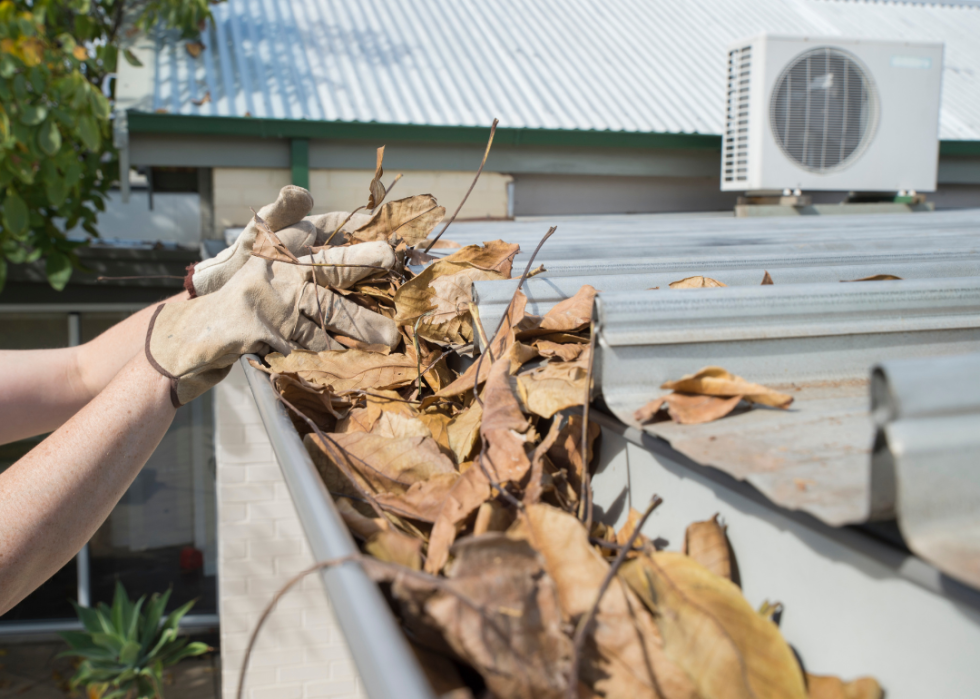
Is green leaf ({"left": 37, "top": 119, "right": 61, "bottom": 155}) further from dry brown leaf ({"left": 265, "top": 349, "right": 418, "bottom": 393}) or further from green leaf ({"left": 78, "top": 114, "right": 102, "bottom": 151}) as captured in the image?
dry brown leaf ({"left": 265, "top": 349, "right": 418, "bottom": 393})

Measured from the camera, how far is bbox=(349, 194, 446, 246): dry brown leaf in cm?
163

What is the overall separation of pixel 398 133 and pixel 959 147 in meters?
4.67

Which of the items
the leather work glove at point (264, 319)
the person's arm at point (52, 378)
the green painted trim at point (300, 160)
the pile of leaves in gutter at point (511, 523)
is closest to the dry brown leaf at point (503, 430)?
the pile of leaves in gutter at point (511, 523)

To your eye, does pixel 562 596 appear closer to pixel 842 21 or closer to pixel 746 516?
pixel 746 516

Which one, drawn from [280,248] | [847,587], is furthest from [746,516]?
[280,248]

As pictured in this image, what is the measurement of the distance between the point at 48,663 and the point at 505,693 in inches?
293

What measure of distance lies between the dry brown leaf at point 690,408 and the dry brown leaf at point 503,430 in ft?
0.50

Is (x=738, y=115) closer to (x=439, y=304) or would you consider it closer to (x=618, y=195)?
(x=618, y=195)

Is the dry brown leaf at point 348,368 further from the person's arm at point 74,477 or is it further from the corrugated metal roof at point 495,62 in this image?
the corrugated metal roof at point 495,62

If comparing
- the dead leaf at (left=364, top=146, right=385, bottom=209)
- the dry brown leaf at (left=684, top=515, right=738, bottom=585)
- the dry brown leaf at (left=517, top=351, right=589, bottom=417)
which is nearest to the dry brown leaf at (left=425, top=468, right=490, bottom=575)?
the dry brown leaf at (left=517, top=351, right=589, bottom=417)

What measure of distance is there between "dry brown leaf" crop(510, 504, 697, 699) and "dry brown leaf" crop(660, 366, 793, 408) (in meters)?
0.25

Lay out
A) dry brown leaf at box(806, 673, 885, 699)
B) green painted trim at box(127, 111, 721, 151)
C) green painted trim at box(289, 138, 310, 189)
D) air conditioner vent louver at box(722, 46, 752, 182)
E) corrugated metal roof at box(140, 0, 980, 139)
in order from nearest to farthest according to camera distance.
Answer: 1. dry brown leaf at box(806, 673, 885, 699)
2. green painted trim at box(127, 111, 721, 151)
3. green painted trim at box(289, 138, 310, 189)
4. air conditioner vent louver at box(722, 46, 752, 182)
5. corrugated metal roof at box(140, 0, 980, 139)

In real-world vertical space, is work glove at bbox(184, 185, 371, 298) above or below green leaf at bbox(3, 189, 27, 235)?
below

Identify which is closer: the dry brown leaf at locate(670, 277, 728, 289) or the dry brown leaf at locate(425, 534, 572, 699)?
the dry brown leaf at locate(425, 534, 572, 699)
